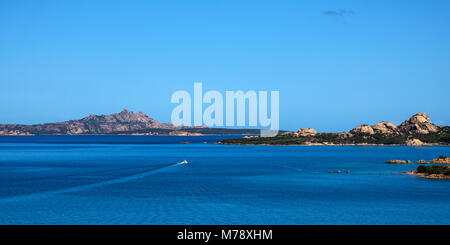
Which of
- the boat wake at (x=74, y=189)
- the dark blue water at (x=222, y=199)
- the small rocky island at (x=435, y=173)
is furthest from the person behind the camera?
the small rocky island at (x=435, y=173)

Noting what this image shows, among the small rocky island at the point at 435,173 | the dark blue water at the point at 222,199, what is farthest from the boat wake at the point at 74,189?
the small rocky island at the point at 435,173

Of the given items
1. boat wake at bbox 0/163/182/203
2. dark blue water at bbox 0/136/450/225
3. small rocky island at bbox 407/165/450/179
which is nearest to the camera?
dark blue water at bbox 0/136/450/225

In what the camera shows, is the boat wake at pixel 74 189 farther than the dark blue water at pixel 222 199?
Yes

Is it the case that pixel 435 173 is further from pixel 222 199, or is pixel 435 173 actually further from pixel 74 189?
pixel 74 189

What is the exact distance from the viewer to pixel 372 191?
61781 millimetres

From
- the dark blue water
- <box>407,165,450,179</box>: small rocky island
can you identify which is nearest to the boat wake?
the dark blue water

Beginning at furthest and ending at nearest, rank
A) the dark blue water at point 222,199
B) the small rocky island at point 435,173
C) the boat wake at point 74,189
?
1. the small rocky island at point 435,173
2. the boat wake at point 74,189
3. the dark blue water at point 222,199

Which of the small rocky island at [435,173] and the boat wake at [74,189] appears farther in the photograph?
the small rocky island at [435,173]

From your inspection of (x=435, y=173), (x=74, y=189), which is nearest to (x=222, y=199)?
(x=74, y=189)

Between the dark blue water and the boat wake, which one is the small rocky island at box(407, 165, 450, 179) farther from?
the boat wake

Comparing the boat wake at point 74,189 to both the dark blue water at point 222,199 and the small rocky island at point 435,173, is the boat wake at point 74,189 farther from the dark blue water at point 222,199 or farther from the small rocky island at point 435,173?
the small rocky island at point 435,173
